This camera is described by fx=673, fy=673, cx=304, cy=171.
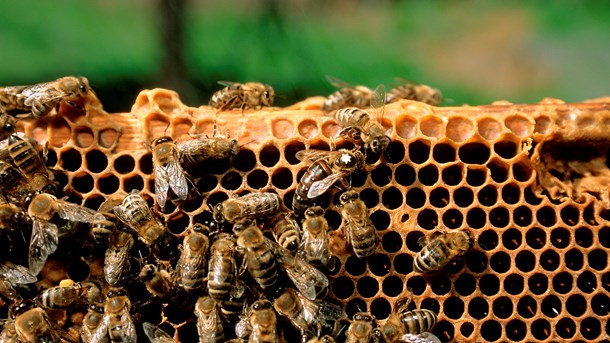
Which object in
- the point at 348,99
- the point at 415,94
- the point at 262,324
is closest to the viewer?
the point at 262,324

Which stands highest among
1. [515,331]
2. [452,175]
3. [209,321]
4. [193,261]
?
[452,175]

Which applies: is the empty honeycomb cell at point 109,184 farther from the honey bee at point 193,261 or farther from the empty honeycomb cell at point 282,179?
the empty honeycomb cell at point 282,179

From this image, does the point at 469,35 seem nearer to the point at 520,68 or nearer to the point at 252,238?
the point at 520,68

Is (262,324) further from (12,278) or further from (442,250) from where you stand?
(12,278)

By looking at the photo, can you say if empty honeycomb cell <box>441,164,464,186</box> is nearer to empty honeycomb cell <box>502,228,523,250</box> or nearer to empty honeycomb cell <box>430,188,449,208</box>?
empty honeycomb cell <box>430,188,449,208</box>

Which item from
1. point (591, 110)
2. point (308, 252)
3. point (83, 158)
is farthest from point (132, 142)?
point (591, 110)

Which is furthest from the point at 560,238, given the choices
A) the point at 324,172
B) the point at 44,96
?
the point at 44,96

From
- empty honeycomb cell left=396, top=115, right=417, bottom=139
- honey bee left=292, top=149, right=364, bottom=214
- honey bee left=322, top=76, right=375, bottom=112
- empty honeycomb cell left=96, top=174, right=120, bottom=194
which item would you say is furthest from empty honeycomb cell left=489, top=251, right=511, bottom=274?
empty honeycomb cell left=96, top=174, right=120, bottom=194
